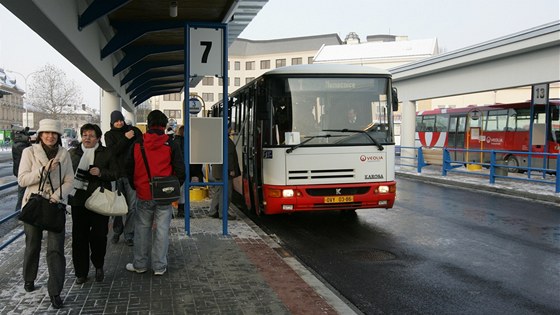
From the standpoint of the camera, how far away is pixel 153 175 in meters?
5.39

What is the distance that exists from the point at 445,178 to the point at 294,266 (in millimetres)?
12831

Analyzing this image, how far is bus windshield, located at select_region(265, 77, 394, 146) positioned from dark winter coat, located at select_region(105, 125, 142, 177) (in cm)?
287

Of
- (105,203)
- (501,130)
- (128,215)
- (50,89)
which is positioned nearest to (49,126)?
(105,203)

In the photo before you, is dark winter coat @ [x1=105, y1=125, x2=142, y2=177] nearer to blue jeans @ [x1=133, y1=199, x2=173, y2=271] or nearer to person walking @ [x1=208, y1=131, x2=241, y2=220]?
blue jeans @ [x1=133, y1=199, x2=173, y2=271]

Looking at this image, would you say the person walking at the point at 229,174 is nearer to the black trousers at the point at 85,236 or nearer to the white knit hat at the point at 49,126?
the black trousers at the point at 85,236

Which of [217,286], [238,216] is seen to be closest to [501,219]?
[238,216]

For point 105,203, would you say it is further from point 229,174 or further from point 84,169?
point 229,174

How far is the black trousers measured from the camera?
203 inches

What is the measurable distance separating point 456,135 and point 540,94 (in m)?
9.43

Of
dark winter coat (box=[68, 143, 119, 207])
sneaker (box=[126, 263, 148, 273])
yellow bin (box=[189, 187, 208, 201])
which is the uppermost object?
dark winter coat (box=[68, 143, 119, 207])

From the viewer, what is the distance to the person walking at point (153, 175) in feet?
17.7

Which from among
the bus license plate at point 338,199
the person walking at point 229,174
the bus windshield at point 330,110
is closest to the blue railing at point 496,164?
the bus windshield at point 330,110

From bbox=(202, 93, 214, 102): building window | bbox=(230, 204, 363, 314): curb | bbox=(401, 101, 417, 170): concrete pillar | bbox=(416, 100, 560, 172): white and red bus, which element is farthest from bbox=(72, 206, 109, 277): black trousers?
bbox=(202, 93, 214, 102): building window

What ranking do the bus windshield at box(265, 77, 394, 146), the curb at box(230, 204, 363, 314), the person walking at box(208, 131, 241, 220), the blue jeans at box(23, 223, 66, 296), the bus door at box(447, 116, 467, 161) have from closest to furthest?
the blue jeans at box(23, 223, 66, 296) < the curb at box(230, 204, 363, 314) < the bus windshield at box(265, 77, 394, 146) < the person walking at box(208, 131, 241, 220) < the bus door at box(447, 116, 467, 161)
